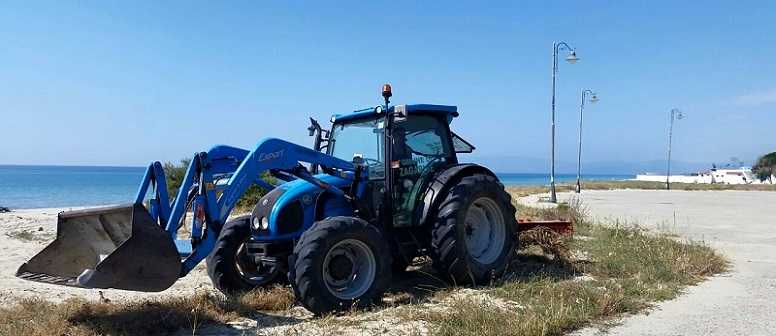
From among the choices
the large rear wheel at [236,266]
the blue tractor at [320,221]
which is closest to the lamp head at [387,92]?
the blue tractor at [320,221]

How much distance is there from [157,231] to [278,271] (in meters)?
2.04

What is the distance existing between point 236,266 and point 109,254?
78.8 inches

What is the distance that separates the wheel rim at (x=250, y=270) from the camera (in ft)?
23.8

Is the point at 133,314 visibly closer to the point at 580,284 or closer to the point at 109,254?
the point at 109,254

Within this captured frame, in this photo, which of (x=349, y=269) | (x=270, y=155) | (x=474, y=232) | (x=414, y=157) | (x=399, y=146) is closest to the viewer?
(x=349, y=269)

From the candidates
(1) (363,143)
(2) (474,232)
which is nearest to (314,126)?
(1) (363,143)

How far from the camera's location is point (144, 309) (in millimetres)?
5930

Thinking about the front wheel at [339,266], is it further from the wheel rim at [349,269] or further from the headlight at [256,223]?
the headlight at [256,223]

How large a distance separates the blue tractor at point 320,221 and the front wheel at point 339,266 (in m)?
0.01

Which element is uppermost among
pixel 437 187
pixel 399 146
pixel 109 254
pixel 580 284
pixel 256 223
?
pixel 399 146

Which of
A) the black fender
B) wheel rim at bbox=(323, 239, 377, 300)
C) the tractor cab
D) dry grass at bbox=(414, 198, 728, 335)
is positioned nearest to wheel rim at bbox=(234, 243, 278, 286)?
wheel rim at bbox=(323, 239, 377, 300)

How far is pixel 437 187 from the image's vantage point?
7.43 m

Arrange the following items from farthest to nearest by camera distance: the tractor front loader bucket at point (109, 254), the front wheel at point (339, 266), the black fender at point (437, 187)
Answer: the black fender at point (437, 187) < the front wheel at point (339, 266) < the tractor front loader bucket at point (109, 254)

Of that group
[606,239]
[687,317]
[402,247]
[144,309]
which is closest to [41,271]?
[144,309]
